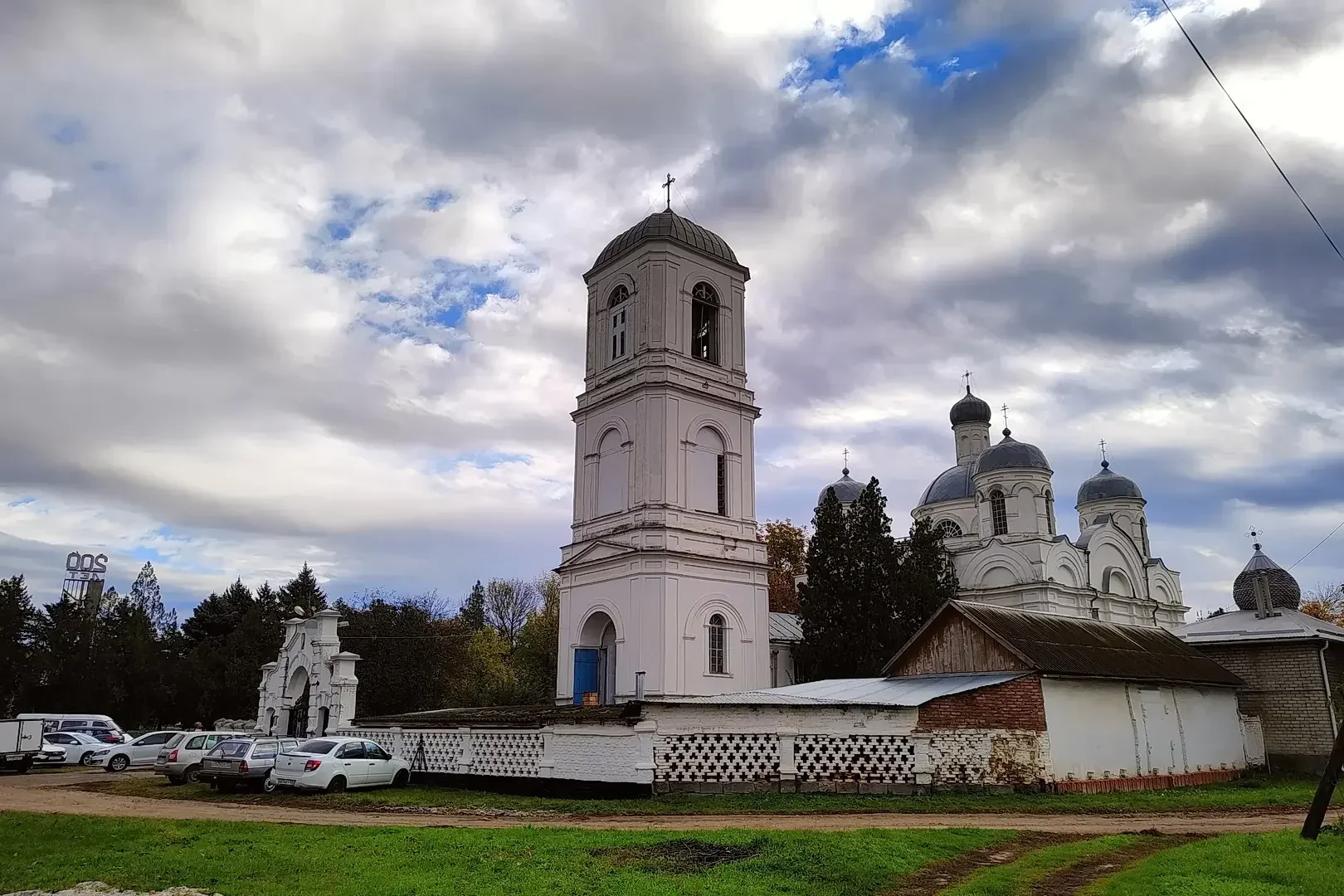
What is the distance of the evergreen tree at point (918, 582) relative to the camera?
3256 centimetres

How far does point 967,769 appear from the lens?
17000mm

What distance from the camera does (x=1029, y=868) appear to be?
10.0m

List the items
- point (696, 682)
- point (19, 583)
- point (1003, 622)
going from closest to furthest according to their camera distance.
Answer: point (1003, 622)
point (696, 682)
point (19, 583)

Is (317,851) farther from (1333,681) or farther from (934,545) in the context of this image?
(934,545)

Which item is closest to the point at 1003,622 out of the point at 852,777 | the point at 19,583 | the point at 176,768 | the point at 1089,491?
the point at 852,777

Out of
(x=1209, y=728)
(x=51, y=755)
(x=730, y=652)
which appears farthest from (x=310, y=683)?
(x=1209, y=728)

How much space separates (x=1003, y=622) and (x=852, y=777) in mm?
5695

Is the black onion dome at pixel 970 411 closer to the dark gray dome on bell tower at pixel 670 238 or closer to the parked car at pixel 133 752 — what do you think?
the dark gray dome on bell tower at pixel 670 238

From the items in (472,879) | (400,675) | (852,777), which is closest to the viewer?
(472,879)

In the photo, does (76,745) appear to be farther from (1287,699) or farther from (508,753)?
(1287,699)

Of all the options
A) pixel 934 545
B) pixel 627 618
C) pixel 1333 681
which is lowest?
pixel 1333 681

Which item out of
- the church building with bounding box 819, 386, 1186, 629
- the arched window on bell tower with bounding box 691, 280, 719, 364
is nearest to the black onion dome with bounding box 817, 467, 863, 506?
the church building with bounding box 819, 386, 1186, 629

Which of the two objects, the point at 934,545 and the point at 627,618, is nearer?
the point at 627,618

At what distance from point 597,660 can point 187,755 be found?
11117mm
